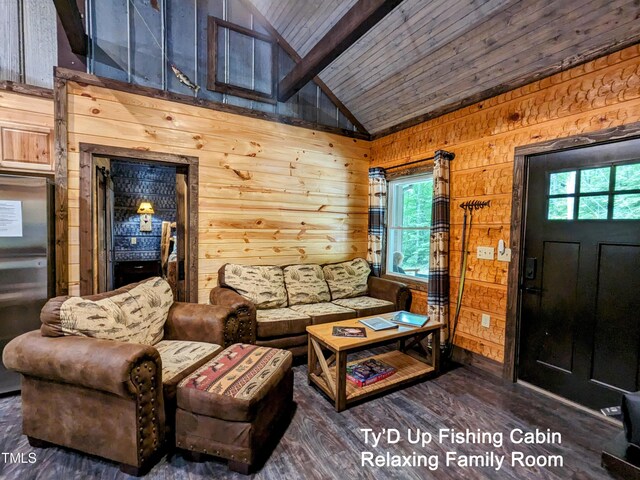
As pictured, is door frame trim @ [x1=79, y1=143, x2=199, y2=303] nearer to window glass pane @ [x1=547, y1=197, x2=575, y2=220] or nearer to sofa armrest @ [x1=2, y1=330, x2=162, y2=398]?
sofa armrest @ [x1=2, y1=330, x2=162, y2=398]

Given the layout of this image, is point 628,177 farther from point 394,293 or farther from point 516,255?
point 394,293

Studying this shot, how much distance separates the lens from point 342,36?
2.38m

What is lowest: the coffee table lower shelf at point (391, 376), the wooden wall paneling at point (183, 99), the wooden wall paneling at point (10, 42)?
the coffee table lower shelf at point (391, 376)

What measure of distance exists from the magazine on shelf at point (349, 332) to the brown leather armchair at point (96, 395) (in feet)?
3.44

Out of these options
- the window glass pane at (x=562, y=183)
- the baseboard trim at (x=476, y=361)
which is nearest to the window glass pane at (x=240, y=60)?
the window glass pane at (x=562, y=183)

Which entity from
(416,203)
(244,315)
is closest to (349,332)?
(244,315)

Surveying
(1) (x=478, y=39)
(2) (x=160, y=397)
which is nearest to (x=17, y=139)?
(2) (x=160, y=397)

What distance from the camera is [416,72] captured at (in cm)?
296

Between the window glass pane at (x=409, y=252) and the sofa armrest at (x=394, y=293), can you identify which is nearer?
the sofa armrest at (x=394, y=293)

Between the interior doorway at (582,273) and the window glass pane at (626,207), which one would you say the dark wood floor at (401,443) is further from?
the window glass pane at (626,207)

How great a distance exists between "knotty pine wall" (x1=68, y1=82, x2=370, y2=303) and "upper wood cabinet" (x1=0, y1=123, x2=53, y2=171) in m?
0.27

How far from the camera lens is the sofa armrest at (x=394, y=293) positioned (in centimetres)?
→ 333

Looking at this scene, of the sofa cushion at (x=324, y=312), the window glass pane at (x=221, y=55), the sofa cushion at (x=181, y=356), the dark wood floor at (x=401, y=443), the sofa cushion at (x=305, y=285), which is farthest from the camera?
the sofa cushion at (x=305, y=285)

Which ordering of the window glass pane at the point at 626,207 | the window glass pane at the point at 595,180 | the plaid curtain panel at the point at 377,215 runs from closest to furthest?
the window glass pane at the point at 626,207, the window glass pane at the point at 595,180, the plaid curtain panel at the point at 377,215
